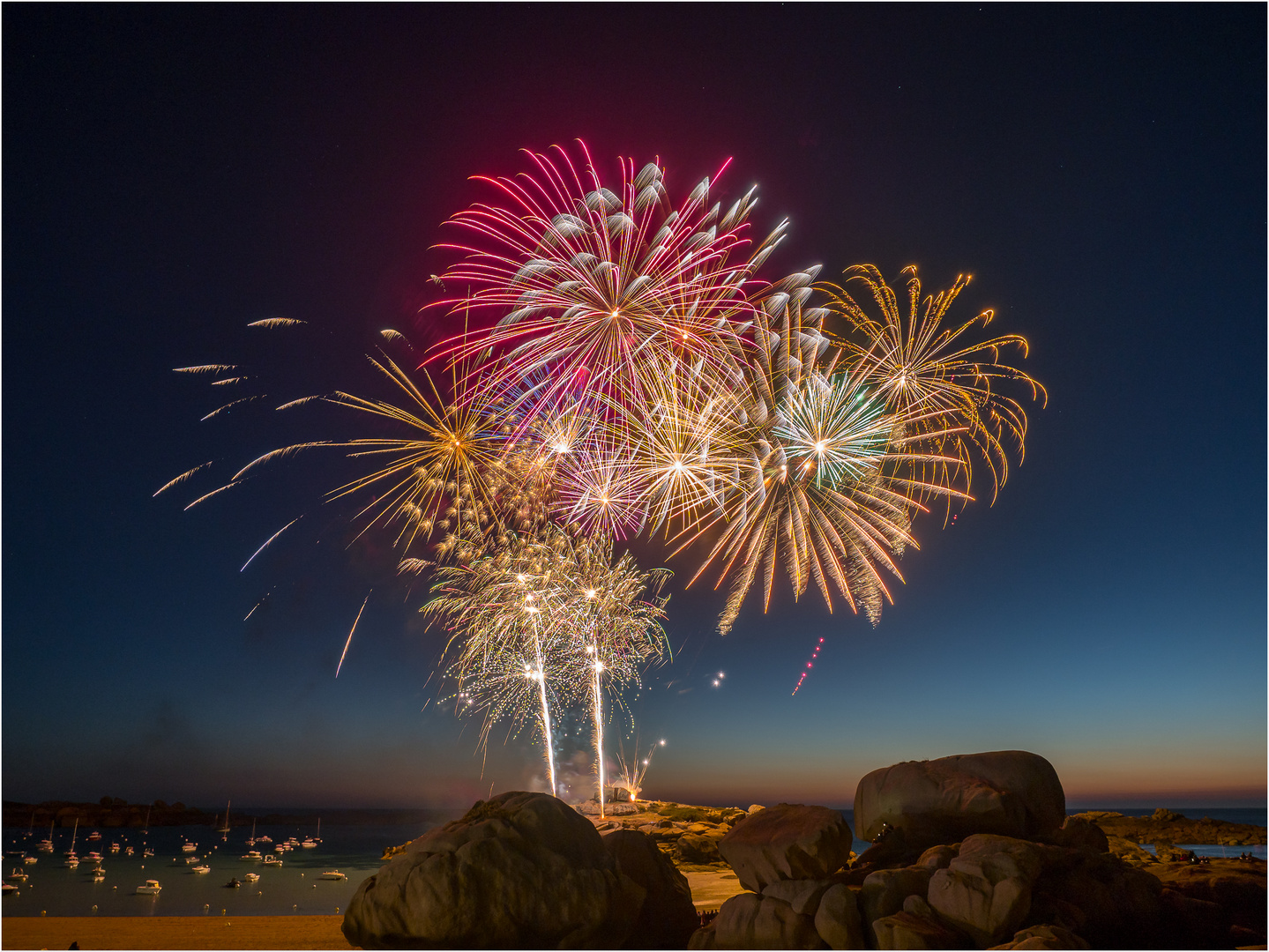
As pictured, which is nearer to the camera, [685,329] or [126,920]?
[126,920]

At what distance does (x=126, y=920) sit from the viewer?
18094mm

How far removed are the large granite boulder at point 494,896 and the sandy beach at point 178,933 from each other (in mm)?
1975

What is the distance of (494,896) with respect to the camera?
12039 mm

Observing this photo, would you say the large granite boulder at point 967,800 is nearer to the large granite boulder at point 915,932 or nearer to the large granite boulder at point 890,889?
the large granite boulder at point 890,889

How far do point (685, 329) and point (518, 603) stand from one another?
1374 centimetres

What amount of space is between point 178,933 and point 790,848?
13.1m

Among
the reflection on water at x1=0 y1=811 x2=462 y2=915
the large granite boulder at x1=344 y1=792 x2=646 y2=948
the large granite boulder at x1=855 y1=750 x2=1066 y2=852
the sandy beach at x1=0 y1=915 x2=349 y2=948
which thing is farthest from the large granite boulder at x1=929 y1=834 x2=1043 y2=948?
the reflection on water at x1=0 y1=811 x2=462 y2=915

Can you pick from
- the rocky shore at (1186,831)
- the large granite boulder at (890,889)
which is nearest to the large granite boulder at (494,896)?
the large granite boulder at (890,889)

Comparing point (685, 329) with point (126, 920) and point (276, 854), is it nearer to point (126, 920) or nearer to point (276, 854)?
point (126, 920)

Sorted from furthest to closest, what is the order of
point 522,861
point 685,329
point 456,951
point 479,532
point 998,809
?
point 479,532, point 685,329, point 998,809, point 522,861, point 456,951

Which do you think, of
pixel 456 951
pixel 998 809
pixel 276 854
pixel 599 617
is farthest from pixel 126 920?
pixel 276 854

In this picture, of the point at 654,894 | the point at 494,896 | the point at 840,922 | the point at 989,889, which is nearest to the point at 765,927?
the point at 840,922

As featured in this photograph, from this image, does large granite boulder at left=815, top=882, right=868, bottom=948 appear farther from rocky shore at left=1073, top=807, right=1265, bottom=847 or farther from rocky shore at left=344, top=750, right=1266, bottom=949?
rocky shore at left=1073, top=807, right=1265, bottom=847

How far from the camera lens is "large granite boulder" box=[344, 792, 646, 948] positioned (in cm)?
1188
